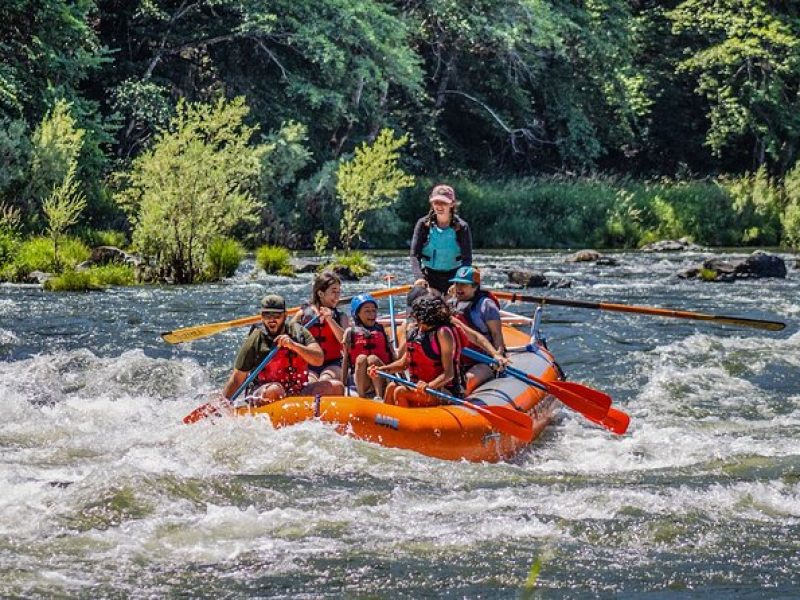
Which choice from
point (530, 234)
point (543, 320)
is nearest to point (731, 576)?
point (543, 320)

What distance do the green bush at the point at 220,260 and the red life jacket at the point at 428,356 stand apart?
1086cm

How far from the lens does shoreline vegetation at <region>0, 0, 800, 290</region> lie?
20500 mm

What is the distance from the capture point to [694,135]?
1563 inches

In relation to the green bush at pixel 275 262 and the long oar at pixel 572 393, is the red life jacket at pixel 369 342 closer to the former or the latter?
the long oar at pixel 572 393

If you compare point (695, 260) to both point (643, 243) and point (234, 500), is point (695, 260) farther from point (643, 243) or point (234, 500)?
point (234, 500)

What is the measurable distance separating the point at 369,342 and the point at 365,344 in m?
0.03

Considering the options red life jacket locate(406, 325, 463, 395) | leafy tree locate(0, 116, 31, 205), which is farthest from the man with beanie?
leafy tree locate(0, 116, 31, 205)

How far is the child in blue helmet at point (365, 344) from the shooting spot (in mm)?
9031

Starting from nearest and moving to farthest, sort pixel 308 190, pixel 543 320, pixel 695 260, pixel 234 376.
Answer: pixel 234 376 → pixel 543 320 → pixel 695 260 → pixel 308 190

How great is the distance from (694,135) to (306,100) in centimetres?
1473

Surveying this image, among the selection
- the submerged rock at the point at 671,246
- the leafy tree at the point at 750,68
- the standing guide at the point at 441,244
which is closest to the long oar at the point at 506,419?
the standing guide at the point at 441,244

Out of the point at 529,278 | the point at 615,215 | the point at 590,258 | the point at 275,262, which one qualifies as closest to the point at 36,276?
the point at 275,262

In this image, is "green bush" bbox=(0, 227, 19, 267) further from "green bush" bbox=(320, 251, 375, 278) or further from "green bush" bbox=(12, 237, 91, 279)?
"green bush" bbox=(320, 251, 375, 278)

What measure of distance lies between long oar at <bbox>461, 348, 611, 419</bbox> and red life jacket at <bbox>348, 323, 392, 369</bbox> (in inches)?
21.7
